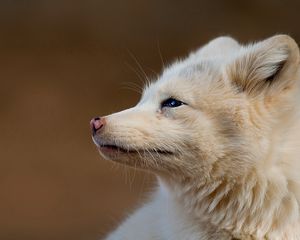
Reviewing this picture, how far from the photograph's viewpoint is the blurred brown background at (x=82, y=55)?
5.79 meters

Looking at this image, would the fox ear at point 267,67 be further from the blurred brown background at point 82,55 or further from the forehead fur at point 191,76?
the blurred brown background at point 82,55

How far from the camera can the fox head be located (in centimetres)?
277

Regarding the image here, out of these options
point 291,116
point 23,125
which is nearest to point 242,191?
point 291,116

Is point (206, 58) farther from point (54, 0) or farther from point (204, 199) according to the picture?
point (54, 0)

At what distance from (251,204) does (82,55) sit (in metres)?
3.60

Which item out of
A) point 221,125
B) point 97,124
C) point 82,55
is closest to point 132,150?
point 97,124

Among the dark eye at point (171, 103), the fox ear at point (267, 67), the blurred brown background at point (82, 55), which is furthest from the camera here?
the blurred brown background at point (82, 55)

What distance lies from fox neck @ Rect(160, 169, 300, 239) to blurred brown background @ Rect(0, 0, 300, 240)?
281cm

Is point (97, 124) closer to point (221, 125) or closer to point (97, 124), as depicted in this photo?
point (97, 124)

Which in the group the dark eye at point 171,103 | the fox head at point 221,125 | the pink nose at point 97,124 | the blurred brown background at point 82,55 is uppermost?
the blurred brown background at point 82,55

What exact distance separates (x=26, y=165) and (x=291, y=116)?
10.6 ft

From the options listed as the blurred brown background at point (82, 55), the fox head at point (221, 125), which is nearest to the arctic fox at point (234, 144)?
the fox head at point (221, 125)

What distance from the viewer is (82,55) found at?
6.17 m

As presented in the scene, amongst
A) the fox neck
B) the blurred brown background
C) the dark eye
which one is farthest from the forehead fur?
the blurred brown background
